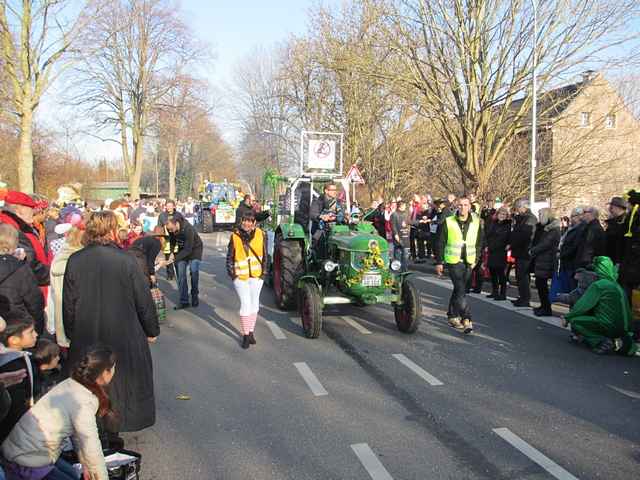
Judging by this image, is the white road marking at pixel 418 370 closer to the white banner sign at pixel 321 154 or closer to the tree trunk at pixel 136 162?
the white banner sign at pixel 321 154

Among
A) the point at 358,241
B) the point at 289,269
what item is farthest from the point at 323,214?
the point at 358,241

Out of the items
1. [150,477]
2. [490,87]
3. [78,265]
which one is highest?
[490,87]

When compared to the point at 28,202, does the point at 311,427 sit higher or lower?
lower

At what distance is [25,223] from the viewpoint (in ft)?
19.0

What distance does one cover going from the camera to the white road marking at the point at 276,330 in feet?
25.1

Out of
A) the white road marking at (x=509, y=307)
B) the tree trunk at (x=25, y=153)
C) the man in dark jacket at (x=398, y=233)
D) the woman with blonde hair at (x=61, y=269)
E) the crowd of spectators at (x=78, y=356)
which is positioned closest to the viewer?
the crowd of spectators at (x=78, y=356)

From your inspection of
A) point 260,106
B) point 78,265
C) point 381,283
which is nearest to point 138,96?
point 260,106

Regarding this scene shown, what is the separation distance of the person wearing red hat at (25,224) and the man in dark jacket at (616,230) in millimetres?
7321

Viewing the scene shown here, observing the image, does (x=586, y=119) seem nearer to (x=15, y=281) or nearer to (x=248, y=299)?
(x=248, y=299)

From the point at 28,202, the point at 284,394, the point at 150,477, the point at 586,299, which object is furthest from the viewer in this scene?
the point at 586,299

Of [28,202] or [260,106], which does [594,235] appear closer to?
[28,202]

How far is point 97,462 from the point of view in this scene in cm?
308

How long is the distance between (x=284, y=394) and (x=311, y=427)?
2.75 ft

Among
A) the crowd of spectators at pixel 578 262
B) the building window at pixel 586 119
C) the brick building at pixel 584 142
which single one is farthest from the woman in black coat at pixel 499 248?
the building window at pixel 586 119
